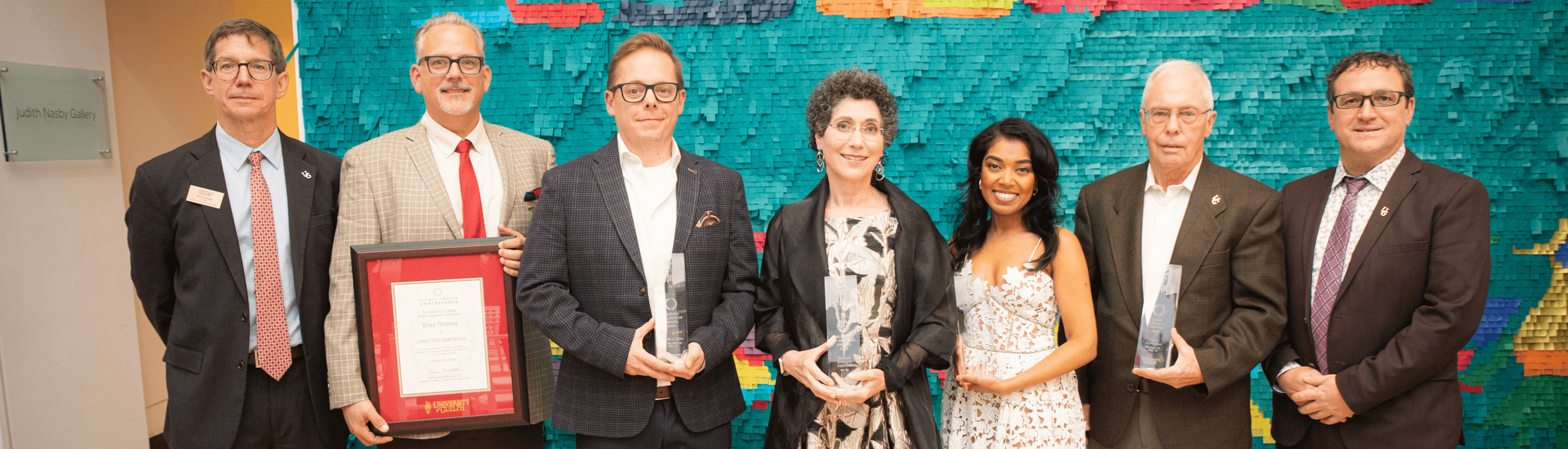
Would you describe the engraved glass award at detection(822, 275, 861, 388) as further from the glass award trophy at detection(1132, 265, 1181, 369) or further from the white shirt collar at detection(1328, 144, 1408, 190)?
the white shirt collar at detection(1328, 144, 1408, 190)

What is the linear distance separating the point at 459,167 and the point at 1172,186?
7.38 ft

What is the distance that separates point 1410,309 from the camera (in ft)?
7.21

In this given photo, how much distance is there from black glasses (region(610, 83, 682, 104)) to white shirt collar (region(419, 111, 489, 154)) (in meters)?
Answer: 0.56

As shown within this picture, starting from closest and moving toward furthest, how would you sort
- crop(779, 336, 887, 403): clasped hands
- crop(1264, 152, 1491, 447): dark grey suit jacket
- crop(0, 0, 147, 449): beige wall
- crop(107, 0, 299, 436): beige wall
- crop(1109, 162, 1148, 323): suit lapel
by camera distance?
crop(779, 336, 887, 403): clasped hands < crop(1264, 152, 1491, 447): dark grey suit jacket < crop(1109, 162, 1148, 323): suit lapel < crop(0, 0, 147, 449): beige wall < crop(107, 0, 299, 436): beige wall

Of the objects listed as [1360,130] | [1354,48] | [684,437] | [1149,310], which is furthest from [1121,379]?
[1354,48]

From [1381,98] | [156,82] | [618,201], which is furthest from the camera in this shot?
[156,82]

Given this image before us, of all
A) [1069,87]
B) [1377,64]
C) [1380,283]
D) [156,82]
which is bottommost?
[1380,283]

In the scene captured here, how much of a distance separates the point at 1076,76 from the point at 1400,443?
1.80 meters

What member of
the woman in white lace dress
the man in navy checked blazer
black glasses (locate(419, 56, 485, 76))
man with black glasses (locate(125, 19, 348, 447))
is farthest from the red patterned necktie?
the woman in white lace dress

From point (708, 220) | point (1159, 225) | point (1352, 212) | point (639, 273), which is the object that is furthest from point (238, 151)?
point (1352, 212)

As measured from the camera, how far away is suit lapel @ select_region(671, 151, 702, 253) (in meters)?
2.13

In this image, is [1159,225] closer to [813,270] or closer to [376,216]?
[813,270]

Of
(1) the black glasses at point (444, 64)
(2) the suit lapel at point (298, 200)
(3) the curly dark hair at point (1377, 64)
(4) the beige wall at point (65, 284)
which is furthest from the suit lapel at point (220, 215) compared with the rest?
(3) the curly dark hair at point (1377, 64)

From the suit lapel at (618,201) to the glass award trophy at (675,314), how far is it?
Result: 13 cm
